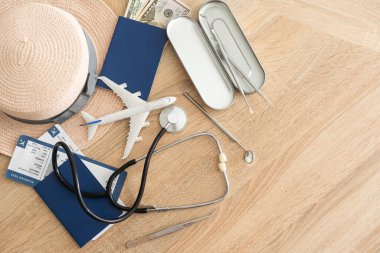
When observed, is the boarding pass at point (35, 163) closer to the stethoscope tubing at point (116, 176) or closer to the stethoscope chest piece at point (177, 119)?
the stethoscope tubing at point (116, 176)

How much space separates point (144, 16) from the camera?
31.1 inches

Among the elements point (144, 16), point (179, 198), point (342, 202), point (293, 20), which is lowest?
point (342, 202)

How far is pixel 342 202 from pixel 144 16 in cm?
55

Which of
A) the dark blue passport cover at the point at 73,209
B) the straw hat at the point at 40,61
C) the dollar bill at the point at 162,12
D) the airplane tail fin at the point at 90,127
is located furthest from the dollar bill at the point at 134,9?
the dark blue passport cover at the point at 73,209

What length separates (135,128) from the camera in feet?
2.50

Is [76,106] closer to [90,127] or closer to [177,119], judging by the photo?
[90,127]

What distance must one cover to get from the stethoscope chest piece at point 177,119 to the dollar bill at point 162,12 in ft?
0.56

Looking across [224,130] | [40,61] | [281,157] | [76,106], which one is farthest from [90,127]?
[281,157]

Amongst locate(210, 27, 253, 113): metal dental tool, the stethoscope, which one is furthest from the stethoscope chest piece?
locate(210, 27, 253, 113): metal dental tool

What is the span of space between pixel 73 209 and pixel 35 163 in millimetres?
117

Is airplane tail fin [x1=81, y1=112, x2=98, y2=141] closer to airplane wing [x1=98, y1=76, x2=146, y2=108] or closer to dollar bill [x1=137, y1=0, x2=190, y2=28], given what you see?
airplane wing [x1=98, y1=76, x2=146, y2=108]

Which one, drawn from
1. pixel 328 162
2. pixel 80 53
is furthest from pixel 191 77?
pixel 328 162

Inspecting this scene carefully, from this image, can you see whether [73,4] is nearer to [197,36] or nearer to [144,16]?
[144,16]

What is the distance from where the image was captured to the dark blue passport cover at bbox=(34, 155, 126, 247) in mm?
754
